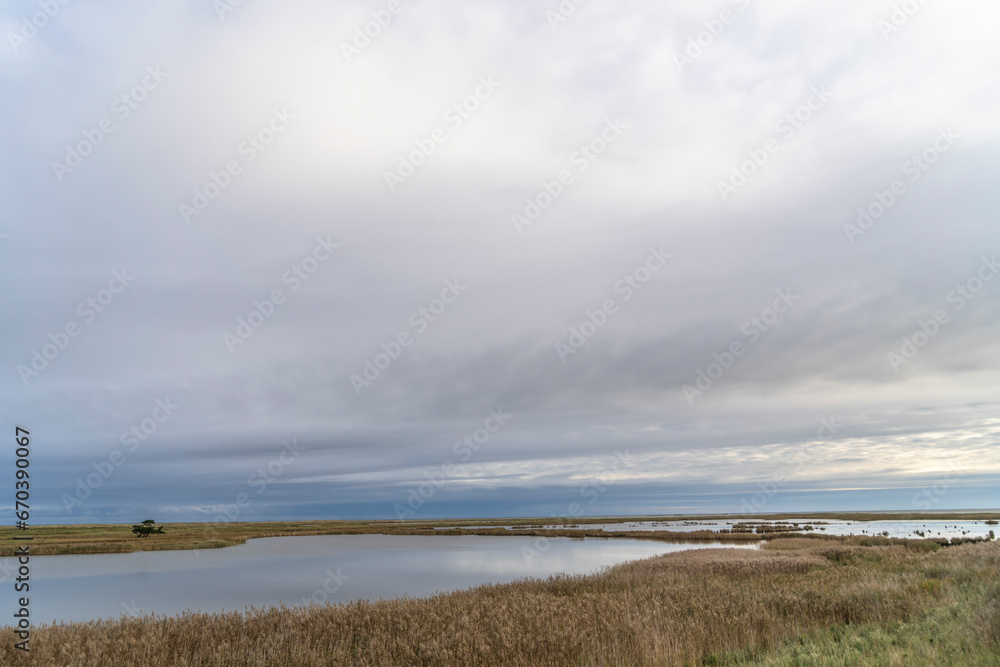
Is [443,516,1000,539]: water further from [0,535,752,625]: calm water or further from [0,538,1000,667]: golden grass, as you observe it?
[0,538,1000,667]: golden grass

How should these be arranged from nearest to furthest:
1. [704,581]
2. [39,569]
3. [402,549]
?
[704,581], [39,569], [402,549]

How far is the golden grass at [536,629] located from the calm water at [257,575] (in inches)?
239

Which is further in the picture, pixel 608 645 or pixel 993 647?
pixel 608 645

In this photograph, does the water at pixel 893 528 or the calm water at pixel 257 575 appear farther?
the water at pixel 893 528

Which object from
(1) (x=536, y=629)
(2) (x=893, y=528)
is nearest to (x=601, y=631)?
(1) (x=536, y=629)

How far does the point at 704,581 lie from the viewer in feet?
73.9

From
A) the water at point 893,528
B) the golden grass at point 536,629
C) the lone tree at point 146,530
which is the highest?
the golden grass at point 536,629

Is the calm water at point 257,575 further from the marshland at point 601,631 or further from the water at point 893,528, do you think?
the water at point 893,528

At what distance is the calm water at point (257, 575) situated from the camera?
28344 millimetres

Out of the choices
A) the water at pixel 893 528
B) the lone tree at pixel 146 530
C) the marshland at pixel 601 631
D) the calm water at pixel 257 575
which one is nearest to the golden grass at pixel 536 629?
the marshland at pixel 601 631

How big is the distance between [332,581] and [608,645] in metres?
29.5

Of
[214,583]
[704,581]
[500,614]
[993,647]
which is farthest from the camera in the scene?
[214,583]

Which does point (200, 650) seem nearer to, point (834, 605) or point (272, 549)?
point (834, 605)

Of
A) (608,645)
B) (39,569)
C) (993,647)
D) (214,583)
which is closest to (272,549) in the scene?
(39,569)
